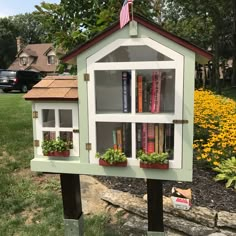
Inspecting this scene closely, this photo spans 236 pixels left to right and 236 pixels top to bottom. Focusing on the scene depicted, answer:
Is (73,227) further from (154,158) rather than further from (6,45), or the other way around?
(6,45)

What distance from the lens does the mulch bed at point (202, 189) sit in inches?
147

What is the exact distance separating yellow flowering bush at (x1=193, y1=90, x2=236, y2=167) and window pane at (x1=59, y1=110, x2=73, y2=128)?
241 centimetres

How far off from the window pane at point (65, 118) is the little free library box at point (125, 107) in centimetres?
1

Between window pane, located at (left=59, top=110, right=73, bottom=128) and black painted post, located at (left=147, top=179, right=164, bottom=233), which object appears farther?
black painted post, located at (left=147, top=179, right=164, bottom=233)

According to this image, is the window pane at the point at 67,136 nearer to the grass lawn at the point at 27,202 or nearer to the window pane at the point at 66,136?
the window pane at the point at 66,136

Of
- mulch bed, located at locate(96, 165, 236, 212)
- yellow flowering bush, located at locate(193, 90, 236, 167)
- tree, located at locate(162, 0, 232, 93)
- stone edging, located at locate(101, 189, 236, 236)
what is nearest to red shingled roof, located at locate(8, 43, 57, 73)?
tree, located at locate(162, 0, 232, 93)

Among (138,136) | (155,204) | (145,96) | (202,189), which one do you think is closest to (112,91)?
(145,96)

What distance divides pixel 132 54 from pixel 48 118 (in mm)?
751

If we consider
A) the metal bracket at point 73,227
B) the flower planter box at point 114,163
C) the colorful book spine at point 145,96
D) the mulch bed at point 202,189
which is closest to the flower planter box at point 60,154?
the flower planter box at point 114,163

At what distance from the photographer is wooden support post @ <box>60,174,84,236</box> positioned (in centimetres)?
267

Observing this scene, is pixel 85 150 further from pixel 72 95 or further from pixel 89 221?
pixel 89 221

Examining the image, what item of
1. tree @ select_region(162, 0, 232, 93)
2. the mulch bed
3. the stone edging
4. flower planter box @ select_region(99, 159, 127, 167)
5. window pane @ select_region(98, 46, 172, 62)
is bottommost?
the stone edging

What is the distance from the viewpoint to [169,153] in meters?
2.17

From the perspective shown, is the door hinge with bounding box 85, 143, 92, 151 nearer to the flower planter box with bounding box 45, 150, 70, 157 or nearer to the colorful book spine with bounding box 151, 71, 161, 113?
the flower planter box with bounding box 45, 150, 70, 157
